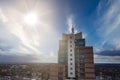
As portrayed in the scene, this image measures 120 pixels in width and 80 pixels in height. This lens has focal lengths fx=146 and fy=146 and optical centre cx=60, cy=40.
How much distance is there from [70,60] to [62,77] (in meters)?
5.51

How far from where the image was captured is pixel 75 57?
34.7 metres

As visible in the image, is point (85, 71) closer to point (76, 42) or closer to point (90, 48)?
point (90, 48)

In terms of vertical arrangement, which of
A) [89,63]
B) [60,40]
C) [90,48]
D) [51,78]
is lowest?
[51,78]

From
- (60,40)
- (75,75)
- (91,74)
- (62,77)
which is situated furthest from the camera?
(60,40)

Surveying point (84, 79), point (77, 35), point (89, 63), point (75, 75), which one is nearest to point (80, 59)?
point (89, 63)

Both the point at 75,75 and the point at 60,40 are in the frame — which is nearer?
the point at 75,75

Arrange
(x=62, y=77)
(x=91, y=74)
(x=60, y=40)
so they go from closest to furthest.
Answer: (x=91, y=74), (x=62, y=77), (x=60, y=40)

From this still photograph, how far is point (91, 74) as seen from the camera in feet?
92.8

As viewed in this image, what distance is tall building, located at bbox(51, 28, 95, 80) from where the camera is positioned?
94.7ft

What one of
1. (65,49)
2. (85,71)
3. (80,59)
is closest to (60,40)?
(65,49)

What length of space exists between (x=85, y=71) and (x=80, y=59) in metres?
2.67

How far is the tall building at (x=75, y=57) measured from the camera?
1136 inches

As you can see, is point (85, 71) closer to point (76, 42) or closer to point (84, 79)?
point (84, 79)

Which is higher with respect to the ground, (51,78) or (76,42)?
(76,42)
